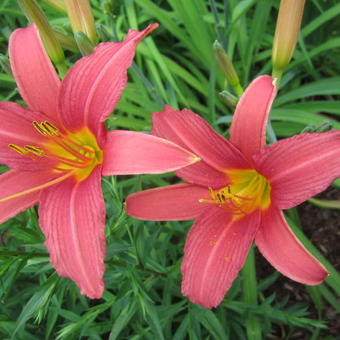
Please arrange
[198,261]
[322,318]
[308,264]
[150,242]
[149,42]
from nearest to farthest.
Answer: [308,264] → [198,261] → [150,242] → [322,318] → [149,42]

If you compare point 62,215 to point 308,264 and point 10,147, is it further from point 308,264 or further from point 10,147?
point 308,264

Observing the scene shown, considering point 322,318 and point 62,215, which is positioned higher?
point 62,215

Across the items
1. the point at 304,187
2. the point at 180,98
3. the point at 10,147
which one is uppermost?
the point at 10,147

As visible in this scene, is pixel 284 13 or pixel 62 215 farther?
pixel 284 13

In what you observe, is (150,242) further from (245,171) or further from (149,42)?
(149,42)

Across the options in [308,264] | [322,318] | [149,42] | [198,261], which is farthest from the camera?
[149,42]

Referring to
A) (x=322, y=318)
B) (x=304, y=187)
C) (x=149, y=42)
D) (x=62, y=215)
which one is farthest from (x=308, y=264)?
(x=149, y=42)
